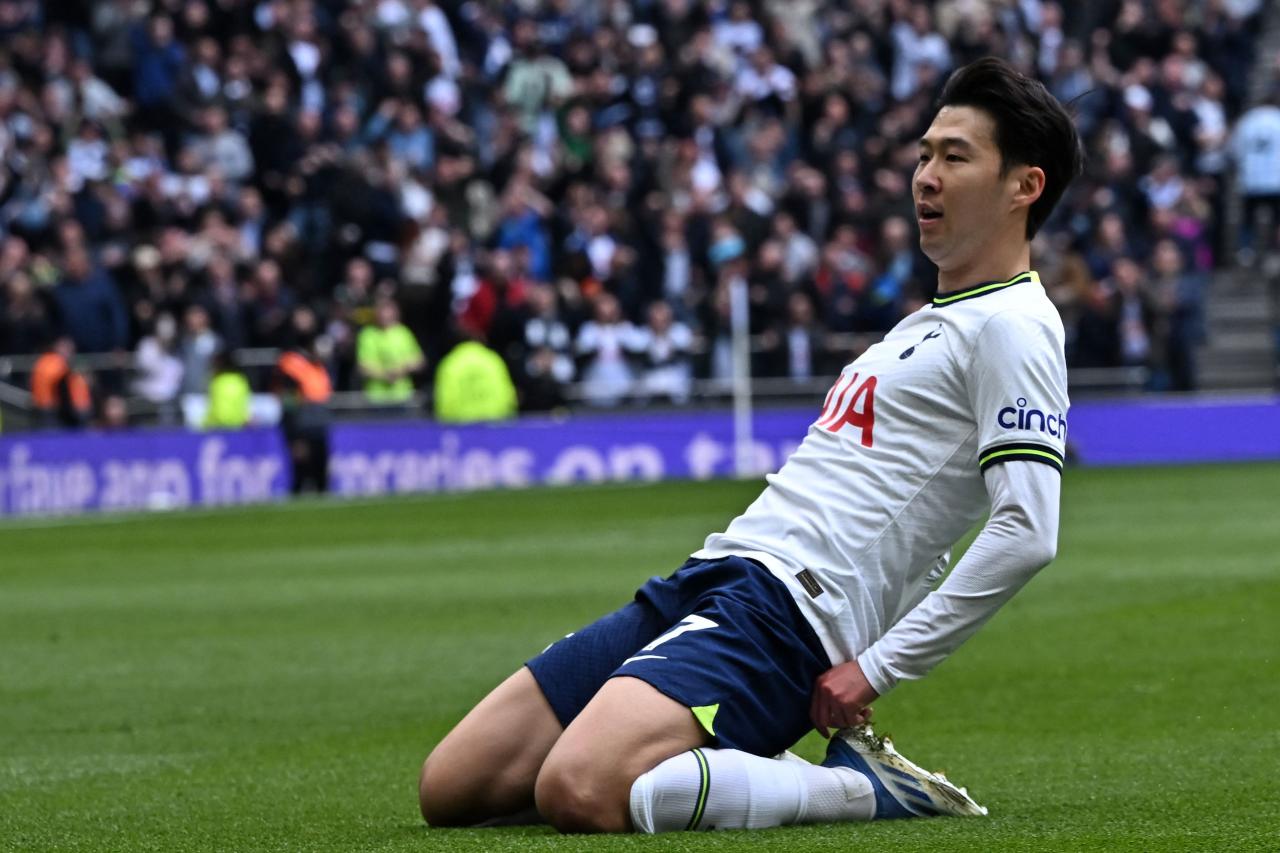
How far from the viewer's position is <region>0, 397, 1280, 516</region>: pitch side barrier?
78.7 feet

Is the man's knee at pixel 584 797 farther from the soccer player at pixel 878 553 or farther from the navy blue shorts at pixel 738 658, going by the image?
the navy blue shorts at pixel 738 658

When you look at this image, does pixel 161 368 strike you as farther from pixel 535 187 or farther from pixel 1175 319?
pixel 1175 319

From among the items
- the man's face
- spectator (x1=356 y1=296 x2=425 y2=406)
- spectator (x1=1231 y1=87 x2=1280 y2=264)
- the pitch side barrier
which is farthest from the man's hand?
spectator (x1=1231 y1=87 x2=1280 y2=264)

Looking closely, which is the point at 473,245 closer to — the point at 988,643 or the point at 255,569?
the point at 255,569

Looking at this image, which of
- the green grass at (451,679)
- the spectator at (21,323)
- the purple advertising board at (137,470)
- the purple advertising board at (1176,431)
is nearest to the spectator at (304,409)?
the purple advertising board at (137,470)

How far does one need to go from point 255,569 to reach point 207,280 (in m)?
9.30

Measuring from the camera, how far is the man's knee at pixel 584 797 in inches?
222

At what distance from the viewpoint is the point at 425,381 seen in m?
26.6

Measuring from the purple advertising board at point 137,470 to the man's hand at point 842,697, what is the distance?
18.9m

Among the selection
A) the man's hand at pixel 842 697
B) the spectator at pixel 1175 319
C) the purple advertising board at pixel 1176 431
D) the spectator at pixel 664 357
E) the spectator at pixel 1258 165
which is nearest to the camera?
the man's hand at pixel 842 697

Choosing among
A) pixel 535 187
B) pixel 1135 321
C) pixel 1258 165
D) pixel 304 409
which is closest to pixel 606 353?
pixel 535 187

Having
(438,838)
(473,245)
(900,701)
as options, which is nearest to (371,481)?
(473,245)

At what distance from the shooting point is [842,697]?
5.64 metres

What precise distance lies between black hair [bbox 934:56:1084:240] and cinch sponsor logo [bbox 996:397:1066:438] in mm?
572
